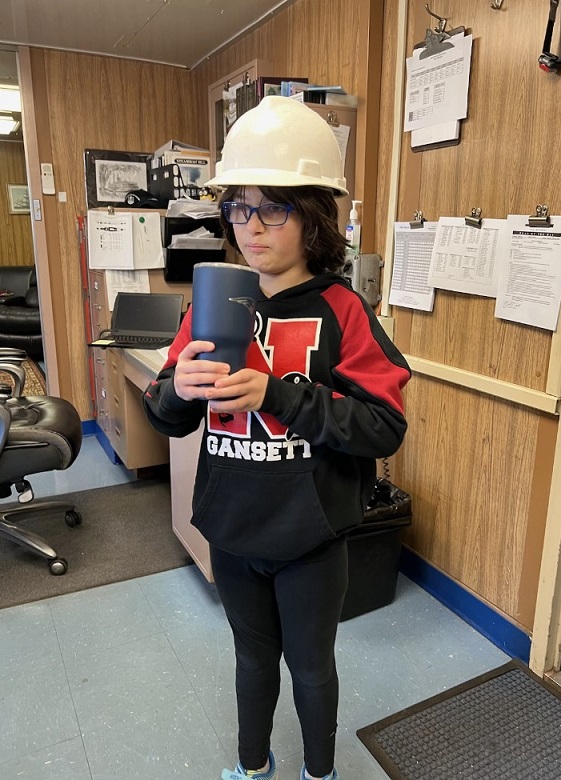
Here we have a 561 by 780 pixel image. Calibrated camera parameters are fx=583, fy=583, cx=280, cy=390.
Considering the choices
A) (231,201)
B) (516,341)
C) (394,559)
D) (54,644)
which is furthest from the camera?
(394,559)

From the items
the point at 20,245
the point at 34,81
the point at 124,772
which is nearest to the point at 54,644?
the point at 124,772

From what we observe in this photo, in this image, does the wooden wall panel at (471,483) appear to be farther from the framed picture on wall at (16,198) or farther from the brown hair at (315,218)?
the framed picture on wall at (16,198)

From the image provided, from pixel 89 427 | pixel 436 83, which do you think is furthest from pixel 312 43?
pixel 89 427

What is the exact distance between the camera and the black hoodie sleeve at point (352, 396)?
0.86m

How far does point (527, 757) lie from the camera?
4.58 ft

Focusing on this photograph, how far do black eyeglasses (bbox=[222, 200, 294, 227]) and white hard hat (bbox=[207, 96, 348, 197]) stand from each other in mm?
33

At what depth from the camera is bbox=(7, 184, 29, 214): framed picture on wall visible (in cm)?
724

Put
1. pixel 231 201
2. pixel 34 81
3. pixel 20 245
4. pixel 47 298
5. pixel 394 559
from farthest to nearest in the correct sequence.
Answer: pixel 20 245 → pixel 47 298 → pixel 34 81 → pixel 394 559 → pixel 231 201

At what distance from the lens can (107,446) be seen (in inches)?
132

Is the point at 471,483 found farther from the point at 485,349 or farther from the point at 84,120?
the point at 84,120

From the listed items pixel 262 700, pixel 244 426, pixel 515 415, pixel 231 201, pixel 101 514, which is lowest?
pixel 101 514

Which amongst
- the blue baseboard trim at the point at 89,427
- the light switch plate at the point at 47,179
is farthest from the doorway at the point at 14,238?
the blue baseboard trim at the point at 89,427

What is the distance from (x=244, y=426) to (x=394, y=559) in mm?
1198

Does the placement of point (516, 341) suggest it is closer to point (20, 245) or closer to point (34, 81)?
point (34, 81)
